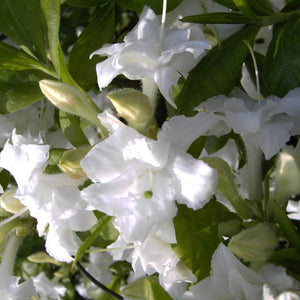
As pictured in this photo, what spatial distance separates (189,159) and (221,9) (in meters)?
0.38

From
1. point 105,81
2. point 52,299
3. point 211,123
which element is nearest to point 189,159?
point 211,123

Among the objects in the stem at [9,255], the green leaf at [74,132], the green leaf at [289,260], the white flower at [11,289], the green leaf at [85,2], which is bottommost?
the white flower at [11,289]

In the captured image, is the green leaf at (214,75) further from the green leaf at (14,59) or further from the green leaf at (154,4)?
the green leaf at (14,59)

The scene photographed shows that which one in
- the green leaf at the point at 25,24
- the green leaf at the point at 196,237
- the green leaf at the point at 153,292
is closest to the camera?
the green leaf at the point at 153,292

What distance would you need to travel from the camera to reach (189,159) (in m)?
0.84

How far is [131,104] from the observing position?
0.86 m

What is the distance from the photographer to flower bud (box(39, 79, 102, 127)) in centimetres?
91

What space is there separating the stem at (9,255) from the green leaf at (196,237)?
1.15 feet

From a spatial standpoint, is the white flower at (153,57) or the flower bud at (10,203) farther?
the flower bud at (10,203)

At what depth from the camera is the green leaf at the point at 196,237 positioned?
924mm

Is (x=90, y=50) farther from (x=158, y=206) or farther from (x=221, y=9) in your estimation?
(x=158, y=206)

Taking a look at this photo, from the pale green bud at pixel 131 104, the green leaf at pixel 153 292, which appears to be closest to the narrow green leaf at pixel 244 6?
the pale green bud at pixel 131 104

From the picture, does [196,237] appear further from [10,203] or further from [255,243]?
[10,203]

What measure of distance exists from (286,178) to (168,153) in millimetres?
231
